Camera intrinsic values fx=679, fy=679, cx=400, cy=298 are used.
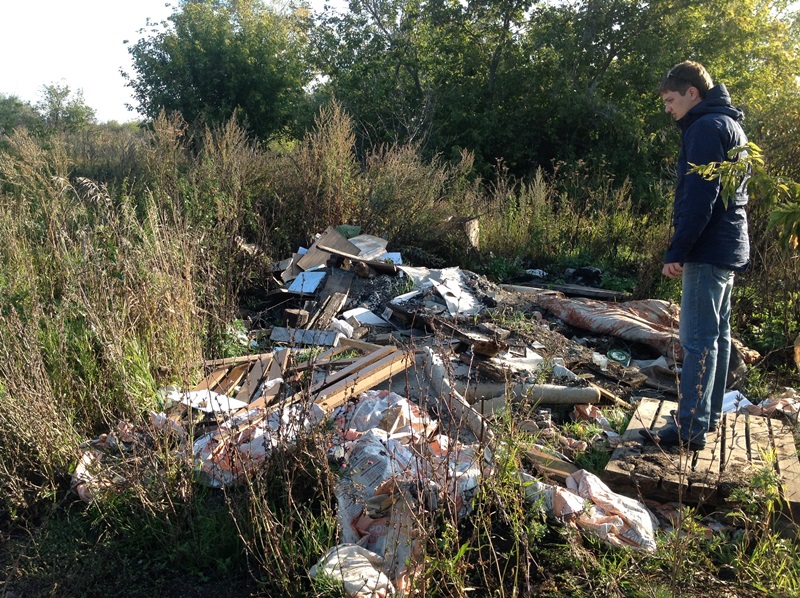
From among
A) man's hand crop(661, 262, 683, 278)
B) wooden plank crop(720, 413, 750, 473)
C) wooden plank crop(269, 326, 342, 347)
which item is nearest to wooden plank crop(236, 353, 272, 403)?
wooden plank crop(269, 326, 342, 347)

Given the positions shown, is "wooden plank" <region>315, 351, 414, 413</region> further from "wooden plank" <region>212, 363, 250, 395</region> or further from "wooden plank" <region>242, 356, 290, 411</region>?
"wooden plank" <region>212, 363, 250, 395</region>

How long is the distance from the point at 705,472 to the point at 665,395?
214 centimetres

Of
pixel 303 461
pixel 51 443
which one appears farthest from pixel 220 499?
pixel 51 443

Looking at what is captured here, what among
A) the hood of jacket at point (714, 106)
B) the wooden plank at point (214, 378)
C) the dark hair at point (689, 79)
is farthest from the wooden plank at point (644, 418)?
the wooden plank at point (214, 378)

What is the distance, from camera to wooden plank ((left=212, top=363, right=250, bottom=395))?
16.6 feet

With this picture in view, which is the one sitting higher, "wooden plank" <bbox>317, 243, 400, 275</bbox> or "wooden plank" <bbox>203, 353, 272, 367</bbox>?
"wooden plank" <bbox>317, 243, 400, 275</bbox>

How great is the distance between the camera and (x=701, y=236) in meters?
3.80

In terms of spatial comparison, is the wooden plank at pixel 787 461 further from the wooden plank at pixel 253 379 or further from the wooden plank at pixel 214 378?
the wooden plank at pixel 214 378

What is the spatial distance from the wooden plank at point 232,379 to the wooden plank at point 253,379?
6cm

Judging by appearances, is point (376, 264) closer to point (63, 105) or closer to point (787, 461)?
point (787, 461)

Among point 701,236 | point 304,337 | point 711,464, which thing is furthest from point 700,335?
point 304,337

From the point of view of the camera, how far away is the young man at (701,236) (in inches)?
146

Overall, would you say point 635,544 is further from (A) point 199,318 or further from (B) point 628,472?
(A) point 199,318

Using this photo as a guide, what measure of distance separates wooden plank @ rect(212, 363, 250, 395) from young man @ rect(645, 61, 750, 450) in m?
3.00
